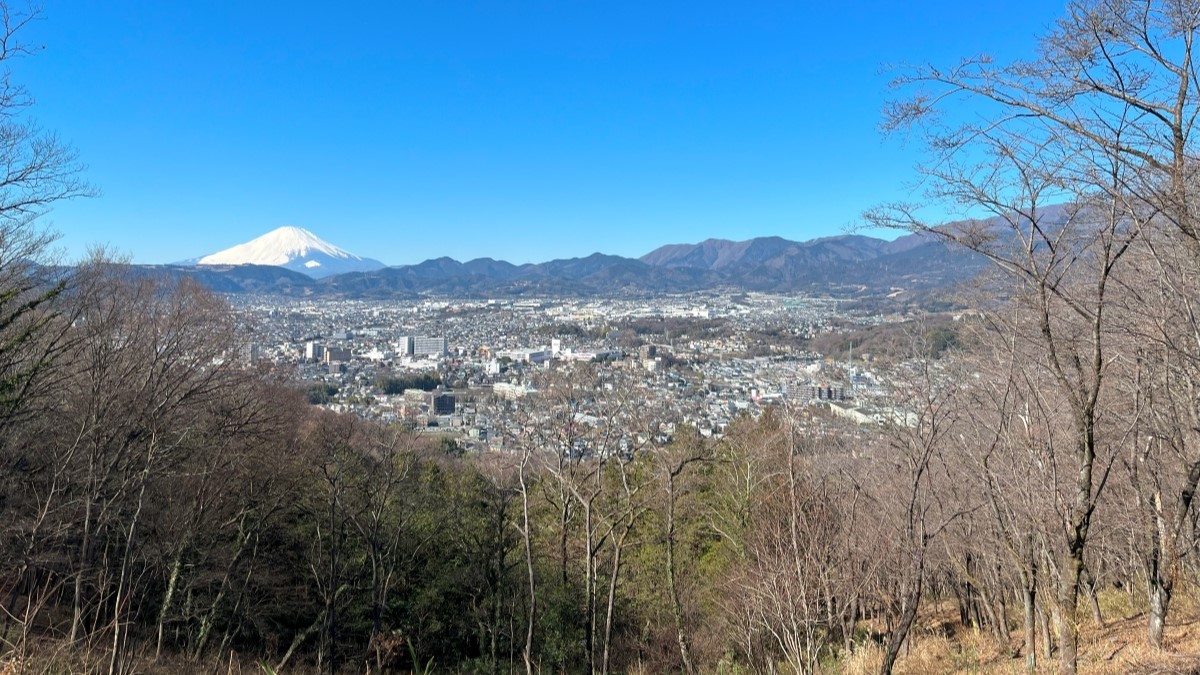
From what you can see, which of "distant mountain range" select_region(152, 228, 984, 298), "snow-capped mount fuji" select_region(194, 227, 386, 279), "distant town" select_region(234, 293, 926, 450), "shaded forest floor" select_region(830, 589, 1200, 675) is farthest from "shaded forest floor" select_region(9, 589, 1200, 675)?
"snow-capped mount fuji" select_region(194, 227, 386, 279)

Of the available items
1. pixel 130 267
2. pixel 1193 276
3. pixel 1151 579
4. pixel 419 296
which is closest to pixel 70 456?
pixel 130 267

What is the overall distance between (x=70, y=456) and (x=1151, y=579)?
11327 mm

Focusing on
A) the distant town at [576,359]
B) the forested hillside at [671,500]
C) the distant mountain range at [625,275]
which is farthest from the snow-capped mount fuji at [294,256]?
the forested hillside at [671,500]

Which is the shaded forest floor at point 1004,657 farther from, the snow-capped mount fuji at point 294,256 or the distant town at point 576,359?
the snow-capped mount fuji at point 294,256

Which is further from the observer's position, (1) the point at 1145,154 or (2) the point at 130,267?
(2) the point at 130,267

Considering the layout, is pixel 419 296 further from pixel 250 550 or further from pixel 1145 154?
pixel 1145 154

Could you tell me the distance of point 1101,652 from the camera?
17.3 feet

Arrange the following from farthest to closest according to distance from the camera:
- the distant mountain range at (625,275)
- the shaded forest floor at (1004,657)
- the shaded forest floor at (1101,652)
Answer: the distant mountain range at (625,275)
the shaded forest floor at (1101,652)
the shaded forest floor at (1004,657)

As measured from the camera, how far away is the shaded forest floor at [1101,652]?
424cm

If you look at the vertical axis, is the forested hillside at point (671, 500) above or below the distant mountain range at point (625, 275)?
below

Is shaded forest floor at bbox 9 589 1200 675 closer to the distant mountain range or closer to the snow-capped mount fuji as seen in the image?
the distant mountain range

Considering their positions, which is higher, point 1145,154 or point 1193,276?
point 1145,154

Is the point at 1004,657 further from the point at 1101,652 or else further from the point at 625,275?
the point at 625,275

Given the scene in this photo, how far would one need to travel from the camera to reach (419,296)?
3841 inches
